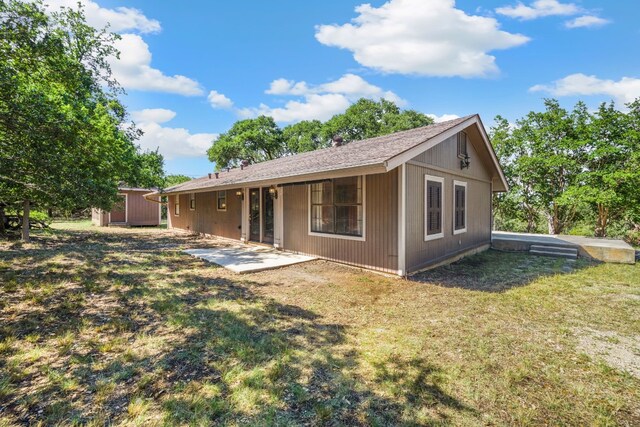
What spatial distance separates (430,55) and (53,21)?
11.2 metres

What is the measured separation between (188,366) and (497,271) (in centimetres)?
694

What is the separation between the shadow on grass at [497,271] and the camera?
5926 mm

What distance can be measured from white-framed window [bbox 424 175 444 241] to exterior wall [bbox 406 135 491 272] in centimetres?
13

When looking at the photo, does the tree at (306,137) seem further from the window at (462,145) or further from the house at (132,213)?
the window at (462,145)

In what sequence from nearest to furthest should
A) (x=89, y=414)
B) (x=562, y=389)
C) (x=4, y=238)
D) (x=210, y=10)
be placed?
(x=89, y=414)
(x=562, y=389)
(x=210, y=10)
(x=4, y=238)

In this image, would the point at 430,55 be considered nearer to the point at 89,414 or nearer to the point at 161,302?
the point at 161,302

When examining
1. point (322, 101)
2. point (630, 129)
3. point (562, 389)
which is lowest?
point (562, 389)

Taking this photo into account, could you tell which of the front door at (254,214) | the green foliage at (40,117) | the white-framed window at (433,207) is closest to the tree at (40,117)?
the green foliage at (40,117)

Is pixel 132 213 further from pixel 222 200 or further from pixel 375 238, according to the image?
pixel 375 238

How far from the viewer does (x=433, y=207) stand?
7.30m

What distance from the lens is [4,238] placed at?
407 inches

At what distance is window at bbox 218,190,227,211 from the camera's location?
1211 cm

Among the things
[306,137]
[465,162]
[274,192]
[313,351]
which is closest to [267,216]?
[274,192]

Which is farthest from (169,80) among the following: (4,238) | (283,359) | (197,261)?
(283,359)
